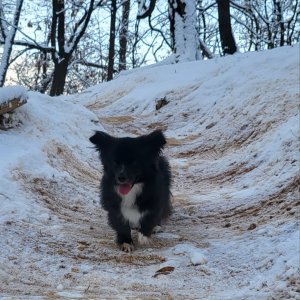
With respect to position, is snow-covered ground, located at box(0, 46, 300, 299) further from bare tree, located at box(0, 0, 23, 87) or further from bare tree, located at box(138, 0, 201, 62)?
bare tree, located at box(0, 0, 23, 87)

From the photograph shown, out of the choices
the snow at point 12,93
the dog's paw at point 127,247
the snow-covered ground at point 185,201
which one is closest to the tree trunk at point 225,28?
the snow-covered ground at point 185,201

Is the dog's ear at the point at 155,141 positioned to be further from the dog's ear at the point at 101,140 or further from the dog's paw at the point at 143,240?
the dog's paw at the point at 143,240

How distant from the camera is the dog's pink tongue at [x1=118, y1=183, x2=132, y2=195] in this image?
17.3ft

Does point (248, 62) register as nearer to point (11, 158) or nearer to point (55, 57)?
point (11, 158)

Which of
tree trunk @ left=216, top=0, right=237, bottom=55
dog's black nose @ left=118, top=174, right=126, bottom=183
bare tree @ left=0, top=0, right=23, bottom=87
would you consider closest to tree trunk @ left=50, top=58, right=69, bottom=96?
bare tree @ left=0, top=0, right=23, bottom=87

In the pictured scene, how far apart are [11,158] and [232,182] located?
11.2 ft

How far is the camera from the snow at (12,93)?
25.7ft

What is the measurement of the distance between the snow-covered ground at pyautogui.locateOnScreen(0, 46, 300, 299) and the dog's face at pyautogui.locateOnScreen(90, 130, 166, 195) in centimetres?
74

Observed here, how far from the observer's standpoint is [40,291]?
3.93 meters

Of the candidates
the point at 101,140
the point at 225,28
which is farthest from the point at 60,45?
the point at 101,140

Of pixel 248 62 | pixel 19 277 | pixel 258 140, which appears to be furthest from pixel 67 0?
pixel 19 277

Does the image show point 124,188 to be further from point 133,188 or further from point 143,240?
point 143,240

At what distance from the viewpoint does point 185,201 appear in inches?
293

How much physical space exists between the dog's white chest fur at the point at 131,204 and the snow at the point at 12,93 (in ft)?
10.9
